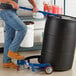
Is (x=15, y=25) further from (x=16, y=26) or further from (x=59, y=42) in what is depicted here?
(x=59, y=42)

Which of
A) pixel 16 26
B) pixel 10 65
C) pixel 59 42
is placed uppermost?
pixel 16 26

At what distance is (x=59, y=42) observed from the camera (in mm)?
3195

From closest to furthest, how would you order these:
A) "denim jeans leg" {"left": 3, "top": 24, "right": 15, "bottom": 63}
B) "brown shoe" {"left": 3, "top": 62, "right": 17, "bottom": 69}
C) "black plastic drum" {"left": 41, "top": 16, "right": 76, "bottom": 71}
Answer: "black plastic drum" {"left": 41, "top": 16, "right": 76, "bottom": 71} < "denim jeans leg" {"left": 3, "top": 24, "right": 15, "bottom": 63} < "brown shoe" {"left": 3, "top": 62, "right": 17, "bottom": 69}

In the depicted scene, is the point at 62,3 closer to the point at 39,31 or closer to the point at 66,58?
the point at 39,31

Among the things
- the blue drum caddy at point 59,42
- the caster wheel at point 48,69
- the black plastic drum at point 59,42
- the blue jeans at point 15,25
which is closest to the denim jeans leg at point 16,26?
the blue jeans at point 15,25

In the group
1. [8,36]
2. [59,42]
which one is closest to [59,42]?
[59,42]

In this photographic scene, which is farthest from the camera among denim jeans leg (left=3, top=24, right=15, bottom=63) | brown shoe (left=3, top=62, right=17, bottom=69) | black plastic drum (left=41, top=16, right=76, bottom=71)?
brown shoe (left=3, top=62, right=17, bottom=69)

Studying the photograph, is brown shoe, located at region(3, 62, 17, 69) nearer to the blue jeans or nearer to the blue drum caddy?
the blue jeans

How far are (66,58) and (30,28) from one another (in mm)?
1142

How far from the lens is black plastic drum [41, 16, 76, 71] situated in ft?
10.4

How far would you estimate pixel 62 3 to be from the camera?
4.82 meters

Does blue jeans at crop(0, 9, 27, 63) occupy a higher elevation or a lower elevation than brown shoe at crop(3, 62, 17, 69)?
higher

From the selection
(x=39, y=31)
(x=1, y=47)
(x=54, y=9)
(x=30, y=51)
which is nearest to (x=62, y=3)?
(x=54, y=9)

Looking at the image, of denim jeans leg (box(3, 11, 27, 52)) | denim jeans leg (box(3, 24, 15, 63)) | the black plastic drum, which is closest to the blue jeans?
denim jeans leg (box(3, 11, 27, 52))
